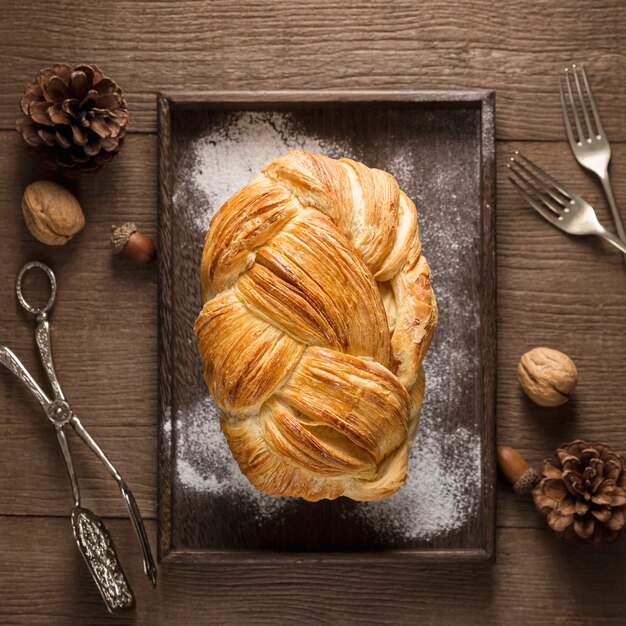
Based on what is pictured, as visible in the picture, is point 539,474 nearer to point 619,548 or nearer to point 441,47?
point 619,548

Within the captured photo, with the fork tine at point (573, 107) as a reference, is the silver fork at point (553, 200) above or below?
below

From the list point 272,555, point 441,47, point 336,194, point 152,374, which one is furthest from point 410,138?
point 272,555

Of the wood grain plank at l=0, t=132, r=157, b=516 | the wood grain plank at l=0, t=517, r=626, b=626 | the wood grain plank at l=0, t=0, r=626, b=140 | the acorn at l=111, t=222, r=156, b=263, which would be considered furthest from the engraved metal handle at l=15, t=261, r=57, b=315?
the wood grain plank at l=0, t=517, r=626, b=626

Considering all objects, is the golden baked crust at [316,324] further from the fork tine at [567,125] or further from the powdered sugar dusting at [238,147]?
the fork tine at [567,125]

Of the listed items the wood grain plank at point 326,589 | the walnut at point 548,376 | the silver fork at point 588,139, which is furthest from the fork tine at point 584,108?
the wood grain plank at point 326,589

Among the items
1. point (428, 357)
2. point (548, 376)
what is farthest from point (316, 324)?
point (548, 376)

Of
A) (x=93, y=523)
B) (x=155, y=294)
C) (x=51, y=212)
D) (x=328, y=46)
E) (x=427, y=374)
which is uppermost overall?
(x=328, y=46)

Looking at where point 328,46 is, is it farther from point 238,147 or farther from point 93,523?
point 93,523
